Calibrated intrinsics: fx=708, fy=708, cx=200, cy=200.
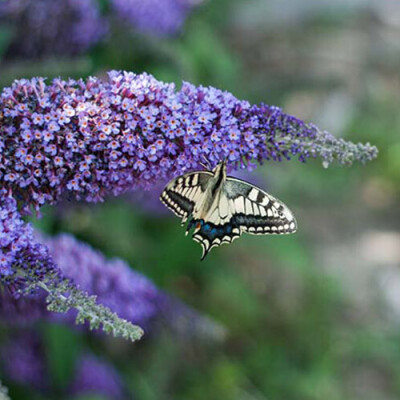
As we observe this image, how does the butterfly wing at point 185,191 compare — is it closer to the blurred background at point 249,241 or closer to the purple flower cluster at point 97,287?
the purple flower cluster at point 97,287

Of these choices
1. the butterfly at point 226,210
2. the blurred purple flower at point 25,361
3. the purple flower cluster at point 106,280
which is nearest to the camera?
the butterfly at point 226,210

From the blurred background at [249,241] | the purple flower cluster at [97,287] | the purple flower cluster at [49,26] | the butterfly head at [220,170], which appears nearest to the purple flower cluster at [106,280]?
the purple flower cluster at [97,287]

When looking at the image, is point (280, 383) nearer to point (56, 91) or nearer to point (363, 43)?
point (56, 91)

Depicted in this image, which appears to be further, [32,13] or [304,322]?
[304,322]

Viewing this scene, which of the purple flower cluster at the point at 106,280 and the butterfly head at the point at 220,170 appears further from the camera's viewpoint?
the purple flower cluster at the point at 106,280

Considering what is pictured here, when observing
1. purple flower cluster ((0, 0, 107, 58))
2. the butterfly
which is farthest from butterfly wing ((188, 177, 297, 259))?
purple flower cluster ((0, 0, 107, 58))

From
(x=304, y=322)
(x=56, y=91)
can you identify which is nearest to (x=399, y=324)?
(x=304, y=322)

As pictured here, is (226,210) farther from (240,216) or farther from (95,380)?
(95,380)
